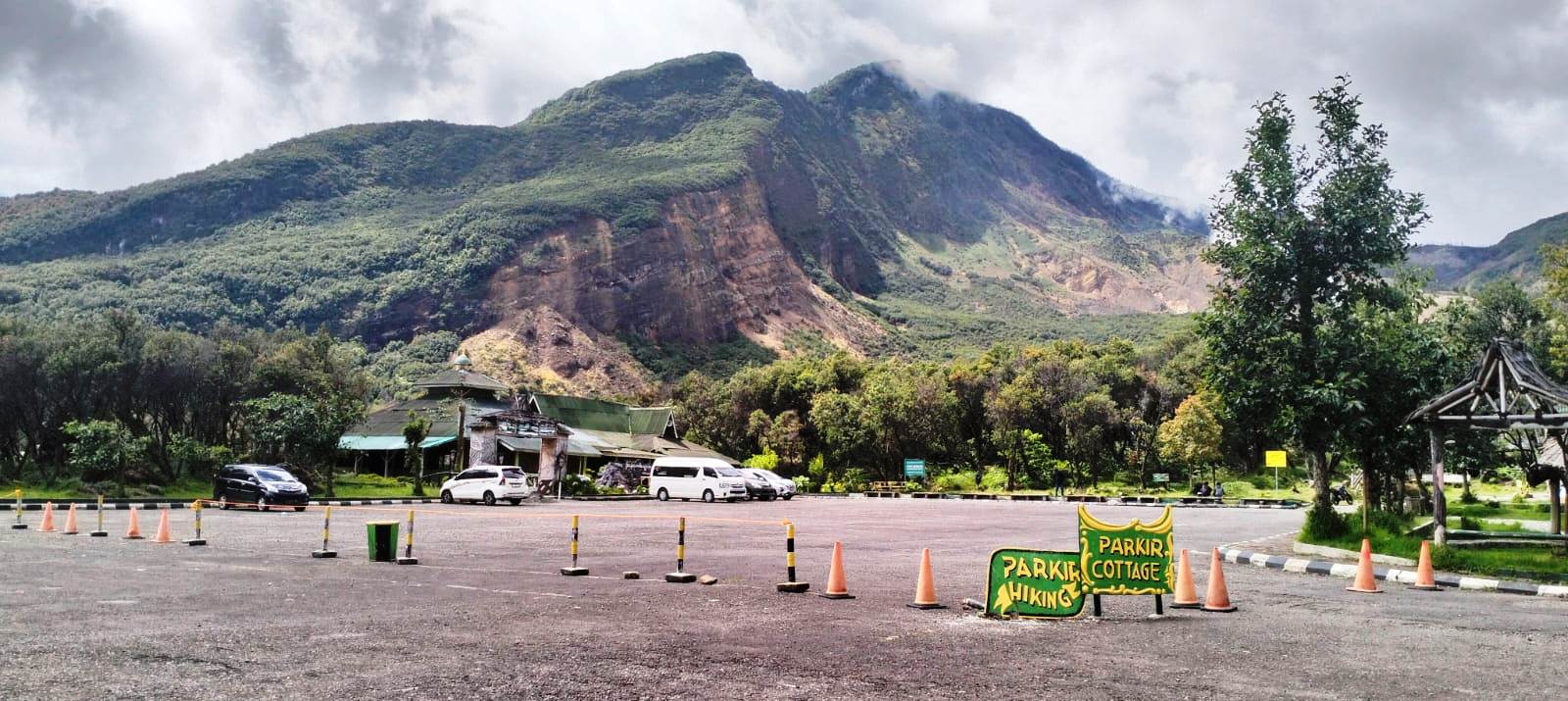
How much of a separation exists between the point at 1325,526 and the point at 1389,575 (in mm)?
4264

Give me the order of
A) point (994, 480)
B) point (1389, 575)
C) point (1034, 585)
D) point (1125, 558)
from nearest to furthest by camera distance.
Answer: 1. point (1034, 585)
2. point (1125, 558)
3. point (1389, 575)
4. point (994, 480)

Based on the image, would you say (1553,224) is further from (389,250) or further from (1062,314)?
(389,250)

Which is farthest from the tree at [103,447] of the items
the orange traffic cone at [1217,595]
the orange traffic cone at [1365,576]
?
the orange traffic cone at [1365,576]

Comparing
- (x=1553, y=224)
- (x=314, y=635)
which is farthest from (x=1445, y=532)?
(x=1553, y=224)

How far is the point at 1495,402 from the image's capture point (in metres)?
19.0

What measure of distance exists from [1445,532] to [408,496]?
39.1m

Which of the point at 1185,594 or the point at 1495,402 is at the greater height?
the point at 1495,402

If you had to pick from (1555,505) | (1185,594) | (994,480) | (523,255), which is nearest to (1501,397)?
(1555,505)

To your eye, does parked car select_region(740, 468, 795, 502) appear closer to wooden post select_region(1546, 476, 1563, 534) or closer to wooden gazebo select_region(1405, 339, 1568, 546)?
wooden post select_region(1546, 476, 1563, 534)

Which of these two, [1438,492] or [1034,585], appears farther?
[1438,492]

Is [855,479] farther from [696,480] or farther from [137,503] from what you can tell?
[137,503]

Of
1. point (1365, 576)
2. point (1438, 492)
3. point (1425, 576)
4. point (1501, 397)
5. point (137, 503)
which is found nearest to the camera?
point (1365, 576)

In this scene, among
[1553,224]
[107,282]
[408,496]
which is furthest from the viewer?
[1553,224]

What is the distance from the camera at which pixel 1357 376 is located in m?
20.4
